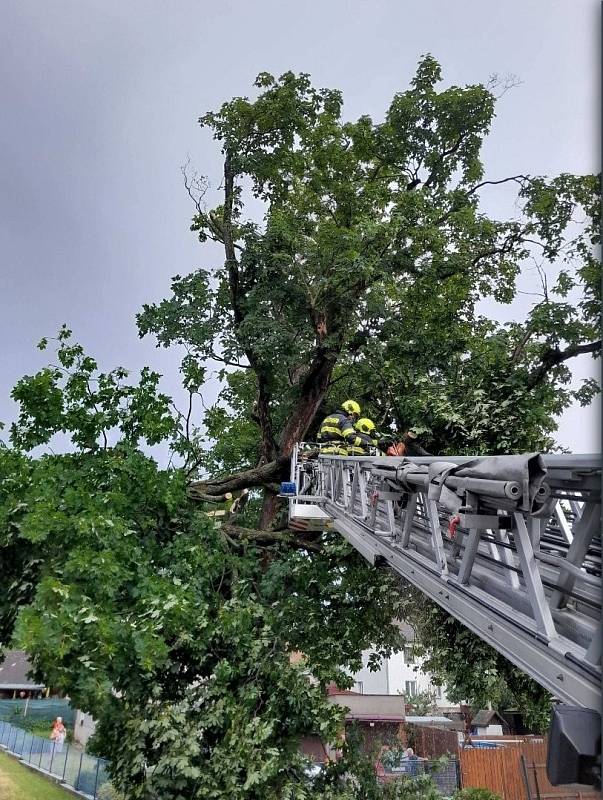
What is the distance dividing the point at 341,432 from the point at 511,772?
1121cm

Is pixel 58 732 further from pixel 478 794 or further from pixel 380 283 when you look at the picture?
pixel 380 283

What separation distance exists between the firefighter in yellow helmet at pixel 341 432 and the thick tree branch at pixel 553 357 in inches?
145

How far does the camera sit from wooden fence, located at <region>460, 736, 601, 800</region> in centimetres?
1330

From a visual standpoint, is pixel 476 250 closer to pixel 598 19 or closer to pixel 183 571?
pixel 183 571

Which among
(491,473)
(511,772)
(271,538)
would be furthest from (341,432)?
(511,772)

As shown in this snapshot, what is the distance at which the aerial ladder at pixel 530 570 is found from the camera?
5.89 feet

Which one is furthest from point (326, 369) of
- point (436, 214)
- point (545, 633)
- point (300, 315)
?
point (545, 633)

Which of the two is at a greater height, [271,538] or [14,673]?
[271,538]

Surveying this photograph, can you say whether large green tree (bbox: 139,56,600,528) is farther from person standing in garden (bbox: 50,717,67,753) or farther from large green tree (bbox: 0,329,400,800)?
person standing in garden (bbox: 50,717,67,753)

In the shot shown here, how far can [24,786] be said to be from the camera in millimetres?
13594

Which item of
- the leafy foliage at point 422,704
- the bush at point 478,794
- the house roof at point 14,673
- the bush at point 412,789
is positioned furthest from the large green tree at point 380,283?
the leafy foliage at point 422,704

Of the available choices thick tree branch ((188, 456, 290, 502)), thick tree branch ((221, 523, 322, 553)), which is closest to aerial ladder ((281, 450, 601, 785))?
thick tree branch ((221, 523, 322, 553))

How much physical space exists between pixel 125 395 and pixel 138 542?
2241 millimetres

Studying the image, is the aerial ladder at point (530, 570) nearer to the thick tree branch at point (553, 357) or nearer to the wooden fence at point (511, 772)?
the thick tree branch at point (553, 357)
